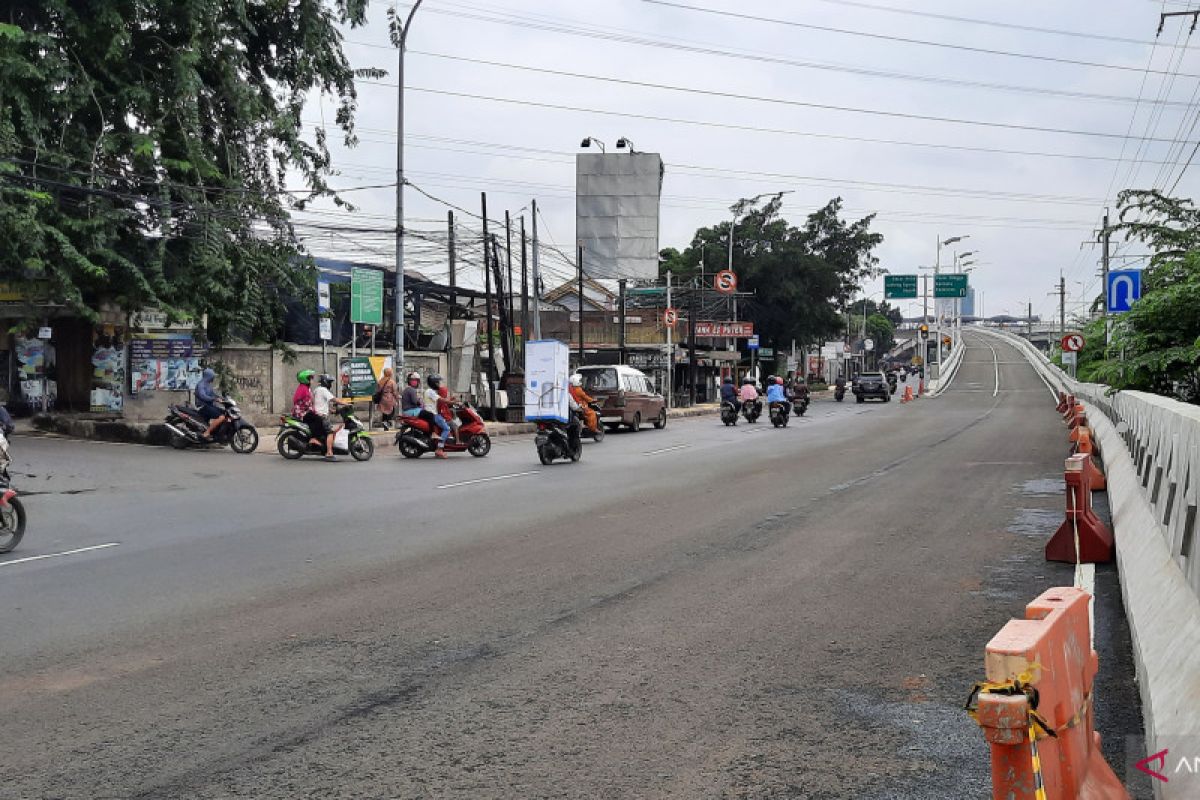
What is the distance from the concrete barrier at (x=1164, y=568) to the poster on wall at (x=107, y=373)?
73.9 ft

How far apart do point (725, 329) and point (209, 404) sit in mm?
35913

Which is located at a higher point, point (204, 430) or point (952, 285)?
point (952, 285)

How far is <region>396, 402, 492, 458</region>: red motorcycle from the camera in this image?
22.5 meters

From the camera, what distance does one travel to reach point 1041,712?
326 cm

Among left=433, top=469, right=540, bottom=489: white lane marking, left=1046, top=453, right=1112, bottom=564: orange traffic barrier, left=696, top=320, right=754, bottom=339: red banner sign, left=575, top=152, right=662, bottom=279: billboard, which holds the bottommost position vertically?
left=433, top=469, right=540, bottom=489: white lane marking

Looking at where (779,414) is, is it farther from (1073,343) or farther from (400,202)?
(1073,343)

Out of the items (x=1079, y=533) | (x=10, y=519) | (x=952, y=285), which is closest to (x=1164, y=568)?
(x=1079, y=533)

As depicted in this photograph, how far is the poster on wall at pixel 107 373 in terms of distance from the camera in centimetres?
2653

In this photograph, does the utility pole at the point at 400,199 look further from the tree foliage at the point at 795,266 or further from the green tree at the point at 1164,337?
the tree foliage at the point at 795,266

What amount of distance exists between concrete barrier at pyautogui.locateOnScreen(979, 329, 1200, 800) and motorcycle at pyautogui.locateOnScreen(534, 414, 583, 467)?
37.8 ft

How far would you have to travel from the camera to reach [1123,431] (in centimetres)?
1453

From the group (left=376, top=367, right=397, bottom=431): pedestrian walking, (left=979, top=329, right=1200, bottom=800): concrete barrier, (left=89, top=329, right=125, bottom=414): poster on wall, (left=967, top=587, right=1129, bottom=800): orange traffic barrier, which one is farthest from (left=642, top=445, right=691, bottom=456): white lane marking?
(left=967, top=587, right=1129, bottom=800): orange traffic barrier

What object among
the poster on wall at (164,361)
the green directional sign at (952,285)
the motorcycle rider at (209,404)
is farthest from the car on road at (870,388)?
the motorcycle rider at (209,404)

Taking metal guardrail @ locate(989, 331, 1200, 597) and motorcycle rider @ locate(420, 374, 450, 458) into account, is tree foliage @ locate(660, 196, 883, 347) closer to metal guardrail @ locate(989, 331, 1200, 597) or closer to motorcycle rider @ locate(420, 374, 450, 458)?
motorcycle rider @ locate(420, 374, 450, 458)
